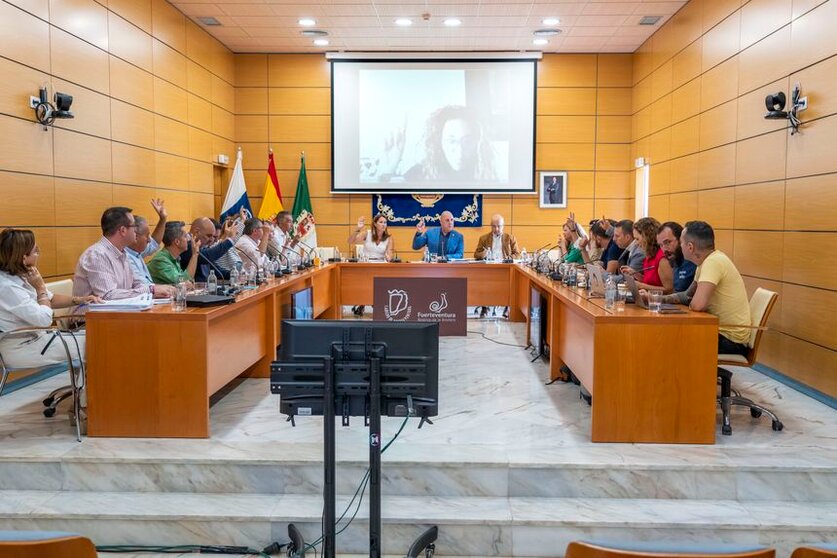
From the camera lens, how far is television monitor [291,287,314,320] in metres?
6.13

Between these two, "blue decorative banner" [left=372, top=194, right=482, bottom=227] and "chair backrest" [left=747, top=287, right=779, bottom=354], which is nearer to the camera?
"chair backrest" [left=747, top=287, right=779, bottom=354]

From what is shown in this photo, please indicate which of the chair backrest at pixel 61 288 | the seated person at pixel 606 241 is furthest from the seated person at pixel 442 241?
the chair backrest at pixel 61 288

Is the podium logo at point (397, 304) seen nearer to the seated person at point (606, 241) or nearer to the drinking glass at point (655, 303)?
the seated person at point (606, 241)

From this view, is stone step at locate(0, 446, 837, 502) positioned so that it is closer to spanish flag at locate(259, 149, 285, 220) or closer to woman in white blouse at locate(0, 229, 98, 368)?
woman in white blouse at locate(0, 229, 98, 368)

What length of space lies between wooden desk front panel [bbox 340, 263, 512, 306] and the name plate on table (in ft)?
2.97

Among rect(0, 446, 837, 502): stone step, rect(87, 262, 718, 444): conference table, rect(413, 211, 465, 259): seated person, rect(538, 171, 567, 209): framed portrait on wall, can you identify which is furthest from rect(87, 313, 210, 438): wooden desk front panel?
rect(538, 171, 567, 209): framed portrait on wall

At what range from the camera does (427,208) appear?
1056 centimetres

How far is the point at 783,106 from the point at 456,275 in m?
3.89

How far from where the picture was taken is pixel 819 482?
3.40m

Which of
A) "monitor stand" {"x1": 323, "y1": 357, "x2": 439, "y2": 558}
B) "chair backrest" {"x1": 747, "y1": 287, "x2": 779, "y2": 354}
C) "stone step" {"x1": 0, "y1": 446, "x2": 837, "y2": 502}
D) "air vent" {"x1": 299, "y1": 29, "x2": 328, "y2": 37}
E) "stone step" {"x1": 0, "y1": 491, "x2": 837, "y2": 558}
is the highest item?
"air vent" {"x1": 299, "y1": 29, "x2": 328, "y2": 37}

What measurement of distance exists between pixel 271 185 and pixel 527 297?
4609 mm

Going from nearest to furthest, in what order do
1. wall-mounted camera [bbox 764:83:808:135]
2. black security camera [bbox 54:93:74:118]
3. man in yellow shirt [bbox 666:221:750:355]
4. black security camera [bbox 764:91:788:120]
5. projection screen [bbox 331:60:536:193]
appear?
1. man in yellow shirt [bbox 666:221:750:355]
2. wall-mounted camera [bbox 764:83:808:135]
3. black security camera [bbox 764:91:788:120]
4. black security camera [bbox 54:93:74:118]
5. projection screen [bbox 331:60:536:193]

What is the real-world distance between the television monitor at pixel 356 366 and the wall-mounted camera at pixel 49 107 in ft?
12.7

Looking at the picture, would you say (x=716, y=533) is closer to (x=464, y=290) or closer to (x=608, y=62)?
(x=464, y=290)
